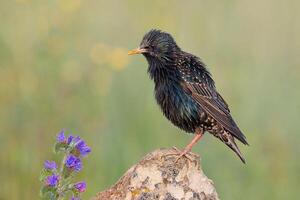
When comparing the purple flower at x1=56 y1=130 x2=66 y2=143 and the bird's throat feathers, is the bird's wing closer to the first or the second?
the bird's throat feathers

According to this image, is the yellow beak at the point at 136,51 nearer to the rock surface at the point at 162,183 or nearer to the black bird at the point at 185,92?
the black bird at the point at 185,92

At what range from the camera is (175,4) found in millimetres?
10281

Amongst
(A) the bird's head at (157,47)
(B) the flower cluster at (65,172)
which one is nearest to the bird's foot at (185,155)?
(B) the flower cluster at (65,172)

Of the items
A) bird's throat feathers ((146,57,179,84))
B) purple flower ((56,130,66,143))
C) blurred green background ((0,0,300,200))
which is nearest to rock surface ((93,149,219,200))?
purple flower ((56,130,66,143))

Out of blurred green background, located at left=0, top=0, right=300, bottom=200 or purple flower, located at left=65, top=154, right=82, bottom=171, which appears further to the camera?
blurred green background, located at left=0, top=0, right=300, bottom=200

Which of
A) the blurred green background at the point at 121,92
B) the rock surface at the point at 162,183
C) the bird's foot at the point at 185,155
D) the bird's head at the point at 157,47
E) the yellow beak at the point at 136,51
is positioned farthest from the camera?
the blurred green background at the point at 121,92

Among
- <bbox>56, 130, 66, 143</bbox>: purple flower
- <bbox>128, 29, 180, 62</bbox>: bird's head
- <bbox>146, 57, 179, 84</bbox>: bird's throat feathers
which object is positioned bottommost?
<bbox>56, 130, 66, 143</bbox>: purple flower

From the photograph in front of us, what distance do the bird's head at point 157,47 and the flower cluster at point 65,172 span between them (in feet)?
7.19

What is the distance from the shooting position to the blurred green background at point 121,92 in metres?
8.34

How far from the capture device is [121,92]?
29.5 ft

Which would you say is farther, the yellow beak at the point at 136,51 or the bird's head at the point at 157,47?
the bird's head at the point at 157,47

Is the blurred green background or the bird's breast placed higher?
the blurred green background

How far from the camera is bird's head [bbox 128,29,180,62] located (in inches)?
295
